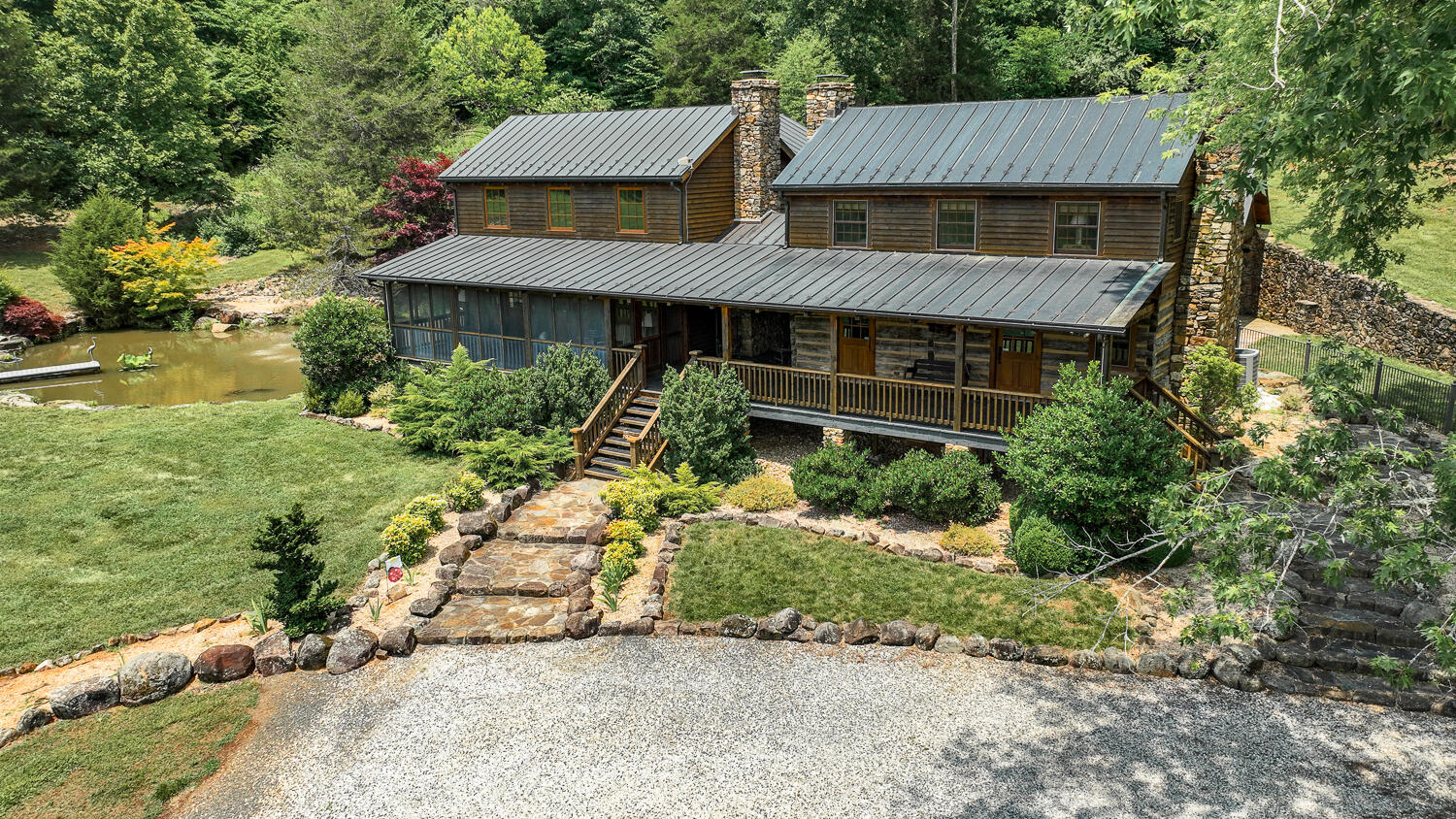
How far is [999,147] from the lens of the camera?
71.5 ft

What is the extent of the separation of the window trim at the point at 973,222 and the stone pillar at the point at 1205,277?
4.62 m

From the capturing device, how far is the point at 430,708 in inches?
531

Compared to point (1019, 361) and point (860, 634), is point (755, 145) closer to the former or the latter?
point (1019, 361)

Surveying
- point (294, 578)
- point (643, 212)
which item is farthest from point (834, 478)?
point (643, 212)

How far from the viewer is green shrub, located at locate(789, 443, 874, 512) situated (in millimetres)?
19000

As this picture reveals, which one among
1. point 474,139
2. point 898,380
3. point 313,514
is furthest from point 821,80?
point 474,139

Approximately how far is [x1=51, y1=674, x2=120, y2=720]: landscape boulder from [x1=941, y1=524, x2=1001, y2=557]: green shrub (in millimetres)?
12926

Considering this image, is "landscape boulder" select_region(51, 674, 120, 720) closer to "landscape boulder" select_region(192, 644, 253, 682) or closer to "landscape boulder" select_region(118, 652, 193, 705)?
"landscape boulder" select_region(118, 652, 193, 705)

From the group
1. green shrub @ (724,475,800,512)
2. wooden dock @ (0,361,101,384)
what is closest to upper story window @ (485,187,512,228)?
green shrub @ (724,475,800,512)

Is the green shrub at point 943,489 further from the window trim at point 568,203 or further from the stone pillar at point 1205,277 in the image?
the window trim at point 568,203

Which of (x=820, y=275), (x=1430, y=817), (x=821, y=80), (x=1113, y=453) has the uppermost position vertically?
(x=821, y=80)

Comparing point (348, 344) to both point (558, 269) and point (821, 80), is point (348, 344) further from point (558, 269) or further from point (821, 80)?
point (821, 80)

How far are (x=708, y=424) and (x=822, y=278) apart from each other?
13.8 feet

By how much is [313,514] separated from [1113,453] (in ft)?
49.2
